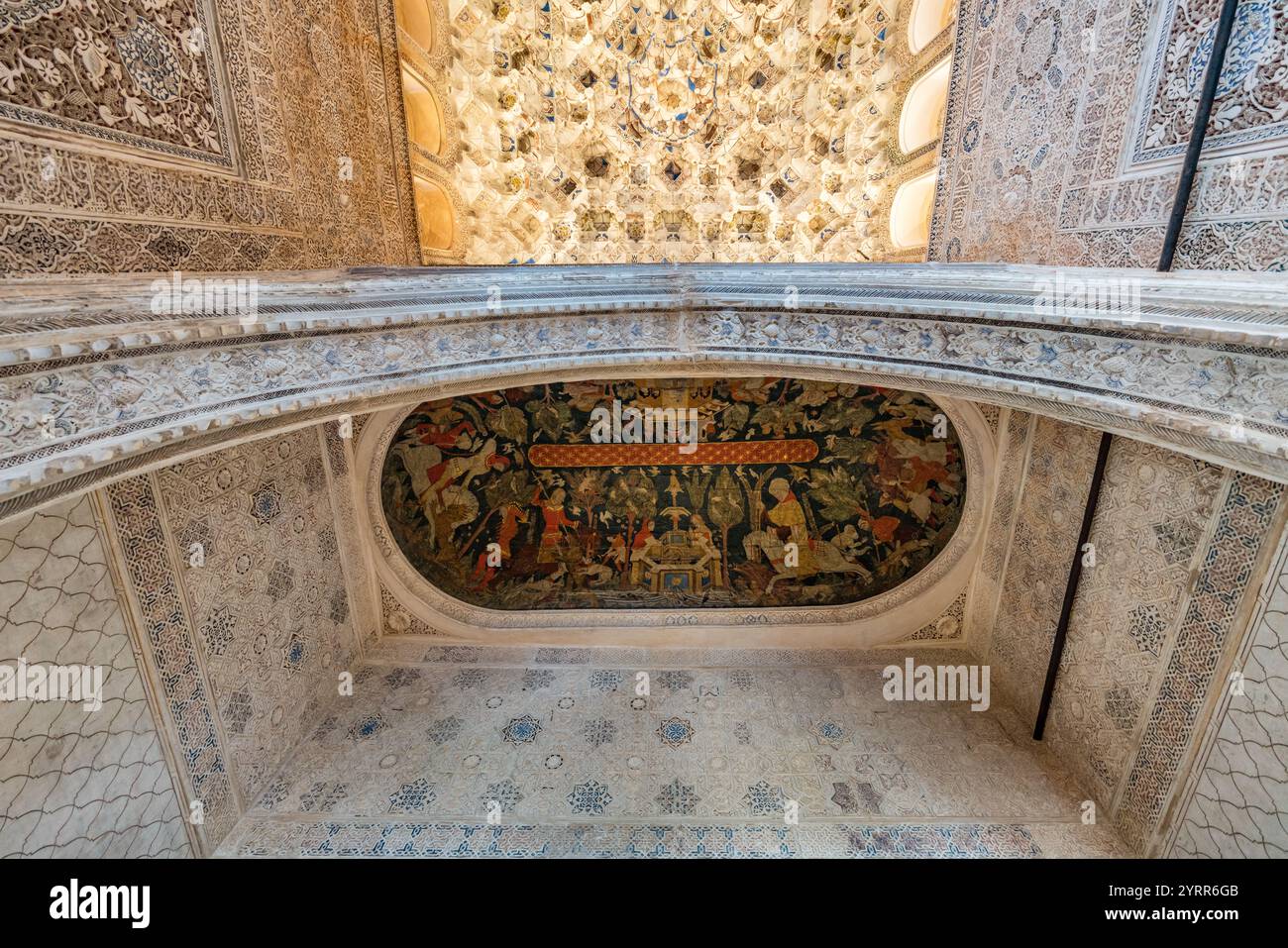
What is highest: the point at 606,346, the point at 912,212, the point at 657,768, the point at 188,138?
the point at 912,212

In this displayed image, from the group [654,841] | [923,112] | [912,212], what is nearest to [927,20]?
[923,112]

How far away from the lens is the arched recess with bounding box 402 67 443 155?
4816 millimetres

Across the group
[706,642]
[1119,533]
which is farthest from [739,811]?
[1119,533]

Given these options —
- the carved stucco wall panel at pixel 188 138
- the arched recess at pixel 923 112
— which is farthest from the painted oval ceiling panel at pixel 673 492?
the arched recess at pixel 923 112

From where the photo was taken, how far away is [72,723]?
2.55m

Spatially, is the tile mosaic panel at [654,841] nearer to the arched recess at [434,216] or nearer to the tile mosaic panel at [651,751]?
the tile mosaic panel at [651,751]

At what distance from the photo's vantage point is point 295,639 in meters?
3.91

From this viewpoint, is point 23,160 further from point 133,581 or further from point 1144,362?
point 1144,362

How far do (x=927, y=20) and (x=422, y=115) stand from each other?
5.15 metres

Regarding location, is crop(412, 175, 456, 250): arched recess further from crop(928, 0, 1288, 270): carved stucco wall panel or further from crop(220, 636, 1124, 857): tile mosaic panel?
crop(928, 0, 1288, 270): carved stucco wall panel

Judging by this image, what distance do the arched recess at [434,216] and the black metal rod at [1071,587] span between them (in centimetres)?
627

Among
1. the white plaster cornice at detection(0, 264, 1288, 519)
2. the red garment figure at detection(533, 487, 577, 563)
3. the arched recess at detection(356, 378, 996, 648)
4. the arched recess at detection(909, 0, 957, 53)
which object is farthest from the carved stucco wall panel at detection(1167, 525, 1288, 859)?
the arched recess at detection(909, 0, 957, 53)

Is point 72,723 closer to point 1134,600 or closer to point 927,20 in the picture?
point 1134,600

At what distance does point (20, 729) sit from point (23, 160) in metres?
2.65
